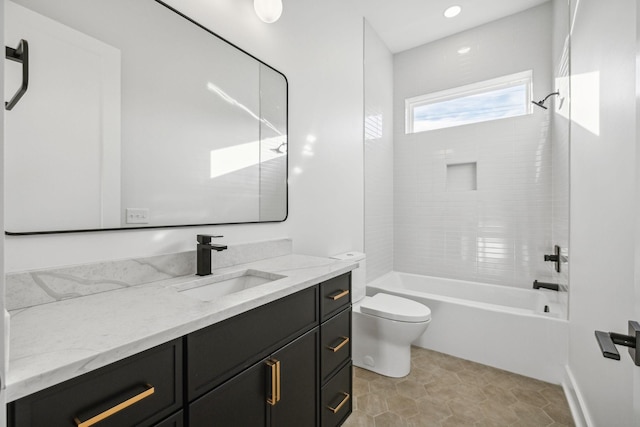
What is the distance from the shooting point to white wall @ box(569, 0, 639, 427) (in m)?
0.99

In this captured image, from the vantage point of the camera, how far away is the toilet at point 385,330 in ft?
6.58

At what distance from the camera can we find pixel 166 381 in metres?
0.73

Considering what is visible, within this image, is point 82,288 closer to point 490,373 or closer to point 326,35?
point 326,35

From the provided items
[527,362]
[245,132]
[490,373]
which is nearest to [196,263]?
[245,132]

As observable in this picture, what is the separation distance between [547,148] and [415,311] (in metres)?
2.06

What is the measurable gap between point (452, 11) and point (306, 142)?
208 centimetres

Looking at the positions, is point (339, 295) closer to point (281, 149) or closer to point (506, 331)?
point (281, 149)

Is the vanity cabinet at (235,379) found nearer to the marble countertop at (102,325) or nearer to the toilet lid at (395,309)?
the marble countertop at (102,325)

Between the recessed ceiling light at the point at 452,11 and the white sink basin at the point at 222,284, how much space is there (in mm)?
2978

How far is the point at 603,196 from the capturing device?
4.05 ft

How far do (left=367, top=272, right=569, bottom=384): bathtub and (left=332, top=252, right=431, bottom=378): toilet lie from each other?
1.57ft

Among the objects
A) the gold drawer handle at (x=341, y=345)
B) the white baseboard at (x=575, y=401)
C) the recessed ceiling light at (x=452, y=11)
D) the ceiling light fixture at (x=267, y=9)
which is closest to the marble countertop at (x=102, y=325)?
the gold drawer handle at (x=341, y=345)

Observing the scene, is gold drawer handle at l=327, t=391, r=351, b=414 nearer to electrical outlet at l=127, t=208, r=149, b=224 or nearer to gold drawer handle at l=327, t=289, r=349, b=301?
gold drawer handle at l=327, t=289, r=349, b=301

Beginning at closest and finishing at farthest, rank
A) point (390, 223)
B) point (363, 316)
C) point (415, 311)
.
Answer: point (415, 311) < point (363, 316) < point (390, 223)
